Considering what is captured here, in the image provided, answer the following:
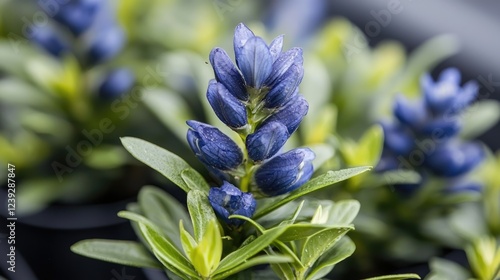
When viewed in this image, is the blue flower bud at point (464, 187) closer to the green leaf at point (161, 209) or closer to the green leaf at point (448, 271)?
the green leaf at point (448, 271)

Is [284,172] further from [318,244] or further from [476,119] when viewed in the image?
[476,119]

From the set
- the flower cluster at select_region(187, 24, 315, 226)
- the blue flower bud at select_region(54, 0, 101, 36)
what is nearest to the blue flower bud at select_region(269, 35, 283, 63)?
the flower cluster at select_region(187, 24, 315, 226)


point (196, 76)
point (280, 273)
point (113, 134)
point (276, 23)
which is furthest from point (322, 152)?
point (276, 23)

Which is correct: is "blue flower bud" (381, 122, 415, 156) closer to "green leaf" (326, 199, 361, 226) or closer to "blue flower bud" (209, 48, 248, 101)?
"green leaf" (326, 199, 361, 226)

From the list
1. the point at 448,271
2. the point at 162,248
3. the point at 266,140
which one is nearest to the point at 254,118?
the point at 266,140

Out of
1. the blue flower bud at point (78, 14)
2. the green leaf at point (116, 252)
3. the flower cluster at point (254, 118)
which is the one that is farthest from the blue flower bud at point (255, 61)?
the blue flower bud at point (78, 14)

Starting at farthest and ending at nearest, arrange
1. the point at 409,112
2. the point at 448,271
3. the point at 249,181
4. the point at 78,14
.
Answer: the point at 78,14
the point at 409,112
the point at 448,271
the point at 249,181
